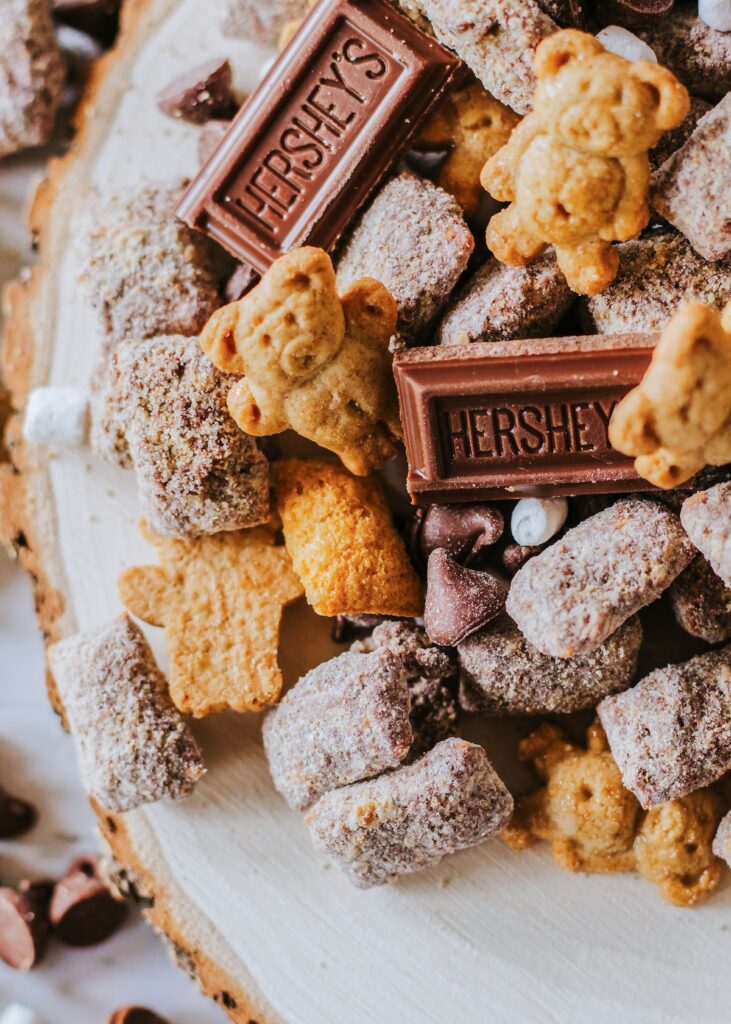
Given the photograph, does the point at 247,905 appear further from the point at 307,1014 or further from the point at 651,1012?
the point at 651,1012

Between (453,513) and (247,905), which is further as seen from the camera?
(247,905)

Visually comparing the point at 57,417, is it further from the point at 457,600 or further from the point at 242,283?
the point at 457,600

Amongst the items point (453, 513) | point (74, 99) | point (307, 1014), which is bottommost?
point (307, 1014)

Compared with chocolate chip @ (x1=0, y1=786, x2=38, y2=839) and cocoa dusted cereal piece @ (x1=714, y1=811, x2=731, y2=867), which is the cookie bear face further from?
chocolate chip @ (x1=0, y1=786, x2=38, y2=839)

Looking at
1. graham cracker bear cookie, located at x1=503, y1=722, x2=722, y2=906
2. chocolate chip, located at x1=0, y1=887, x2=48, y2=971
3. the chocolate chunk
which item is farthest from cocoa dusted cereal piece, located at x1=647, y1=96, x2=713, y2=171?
chocolate chip, located at x1=0, y1=887, x2=48, y2=971

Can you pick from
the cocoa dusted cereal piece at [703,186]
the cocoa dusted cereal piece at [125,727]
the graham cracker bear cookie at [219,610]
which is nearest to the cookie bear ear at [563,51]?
the cocoa dusted cereal piece at [703,186]

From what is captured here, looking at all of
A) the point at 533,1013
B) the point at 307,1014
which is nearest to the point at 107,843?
the point at 307,1014
